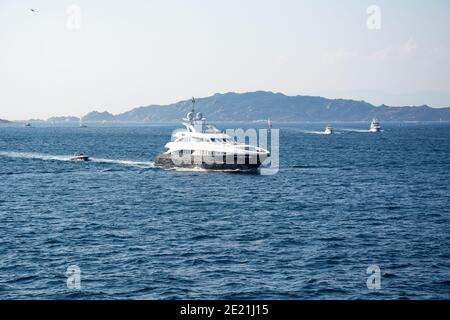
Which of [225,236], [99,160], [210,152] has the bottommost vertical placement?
[225,236]

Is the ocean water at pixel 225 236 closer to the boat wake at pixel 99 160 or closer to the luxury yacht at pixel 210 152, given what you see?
the luxury yacht at pixel 210 152

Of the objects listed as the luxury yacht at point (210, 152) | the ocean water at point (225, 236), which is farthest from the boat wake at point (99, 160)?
the ocean water at point (225, 236)

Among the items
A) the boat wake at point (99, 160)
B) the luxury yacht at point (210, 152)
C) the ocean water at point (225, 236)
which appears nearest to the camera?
the ocean water at point (225, 236)

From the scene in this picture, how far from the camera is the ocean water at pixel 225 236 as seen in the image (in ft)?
99.9

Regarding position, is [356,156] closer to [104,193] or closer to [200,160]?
[200,160]

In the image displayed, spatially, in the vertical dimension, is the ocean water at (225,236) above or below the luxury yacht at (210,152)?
below

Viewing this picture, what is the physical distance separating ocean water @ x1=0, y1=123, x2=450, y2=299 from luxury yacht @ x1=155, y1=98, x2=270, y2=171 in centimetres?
273

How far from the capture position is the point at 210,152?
284 feet

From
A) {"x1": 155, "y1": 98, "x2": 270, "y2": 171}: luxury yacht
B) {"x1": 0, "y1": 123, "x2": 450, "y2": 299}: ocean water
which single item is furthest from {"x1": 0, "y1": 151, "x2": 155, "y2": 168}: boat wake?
{"x1": 0, "y1": 123, "x2": 450, "y2": 299}: ocean water

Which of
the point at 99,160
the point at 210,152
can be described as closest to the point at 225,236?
the point at 210,152

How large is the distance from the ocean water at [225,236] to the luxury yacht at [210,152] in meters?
2.73

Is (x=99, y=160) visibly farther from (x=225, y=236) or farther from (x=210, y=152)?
(x=225, y=236)

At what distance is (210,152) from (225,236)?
44051mm

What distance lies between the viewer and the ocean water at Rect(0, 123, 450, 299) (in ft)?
99.9
